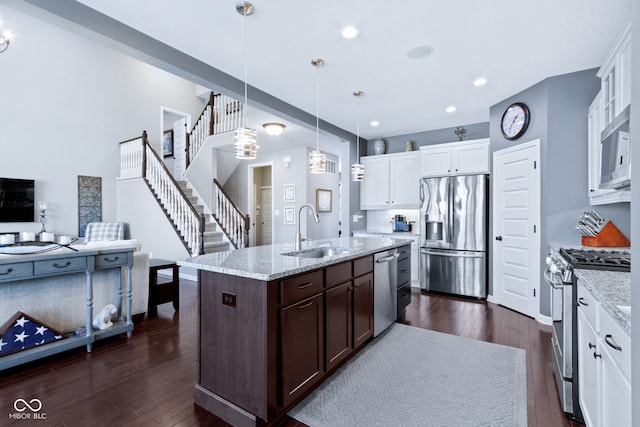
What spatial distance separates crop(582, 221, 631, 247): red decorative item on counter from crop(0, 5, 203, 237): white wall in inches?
327

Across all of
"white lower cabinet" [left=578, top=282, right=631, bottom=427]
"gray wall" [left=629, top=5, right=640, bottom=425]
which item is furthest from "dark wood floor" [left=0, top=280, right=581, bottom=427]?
"gray wall" [left=629, top=5, right=640, bottom=425]

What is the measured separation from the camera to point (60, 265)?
8.48ft

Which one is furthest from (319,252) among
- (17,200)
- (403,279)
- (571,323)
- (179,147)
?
(179,147)

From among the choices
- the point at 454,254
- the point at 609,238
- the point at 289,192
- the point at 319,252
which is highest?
the point at 289,192

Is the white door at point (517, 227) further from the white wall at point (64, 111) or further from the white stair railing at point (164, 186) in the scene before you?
the white wall at point (64, 111)

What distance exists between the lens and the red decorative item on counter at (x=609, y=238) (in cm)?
282

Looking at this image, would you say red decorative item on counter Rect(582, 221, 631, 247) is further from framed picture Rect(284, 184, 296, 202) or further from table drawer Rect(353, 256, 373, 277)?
framed picture Rect(284, 184, 296, 202)

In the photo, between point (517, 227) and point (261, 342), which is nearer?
point (261, 342)

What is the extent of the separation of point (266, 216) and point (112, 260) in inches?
220

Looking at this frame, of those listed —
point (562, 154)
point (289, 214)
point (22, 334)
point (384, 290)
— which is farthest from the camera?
point (289, 214)

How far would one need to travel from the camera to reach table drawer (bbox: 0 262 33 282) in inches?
91.4

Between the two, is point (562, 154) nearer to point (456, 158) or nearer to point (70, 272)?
point (456, 158)

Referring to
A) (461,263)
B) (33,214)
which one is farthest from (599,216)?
(33,214)

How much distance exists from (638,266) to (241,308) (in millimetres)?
1710
